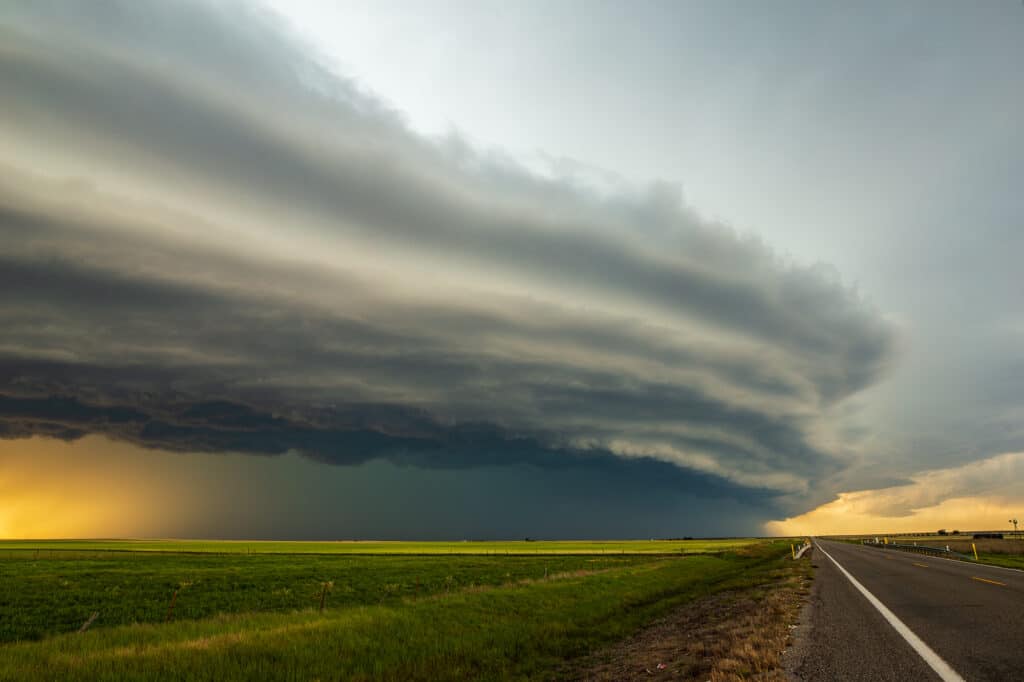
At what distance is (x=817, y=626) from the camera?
12.7 m

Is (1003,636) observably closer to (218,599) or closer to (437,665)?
(437,665)

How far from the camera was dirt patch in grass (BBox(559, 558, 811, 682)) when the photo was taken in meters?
9.77

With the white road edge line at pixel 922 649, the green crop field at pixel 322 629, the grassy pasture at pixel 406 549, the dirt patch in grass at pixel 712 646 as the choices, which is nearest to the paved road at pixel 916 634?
the white road edge line at pixel 922 649

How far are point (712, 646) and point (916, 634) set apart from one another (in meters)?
4.04

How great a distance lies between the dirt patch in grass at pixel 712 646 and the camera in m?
9.77

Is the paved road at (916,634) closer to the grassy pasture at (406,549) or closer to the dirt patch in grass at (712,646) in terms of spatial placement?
the dirt patch in grass at (712,646)

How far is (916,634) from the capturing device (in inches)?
442

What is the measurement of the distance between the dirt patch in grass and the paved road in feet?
1.88

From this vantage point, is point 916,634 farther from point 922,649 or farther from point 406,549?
point 406,549

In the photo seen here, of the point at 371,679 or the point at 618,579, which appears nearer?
the point at 371,679

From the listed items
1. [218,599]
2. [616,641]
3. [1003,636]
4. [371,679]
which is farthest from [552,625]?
[218,599]

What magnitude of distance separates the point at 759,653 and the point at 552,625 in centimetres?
1266

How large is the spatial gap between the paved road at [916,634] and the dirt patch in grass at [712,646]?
1.88 ft

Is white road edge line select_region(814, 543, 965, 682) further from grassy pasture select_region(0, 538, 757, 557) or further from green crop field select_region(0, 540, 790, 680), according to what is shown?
grassy pasture select_region(0, 538, 757, 557)
